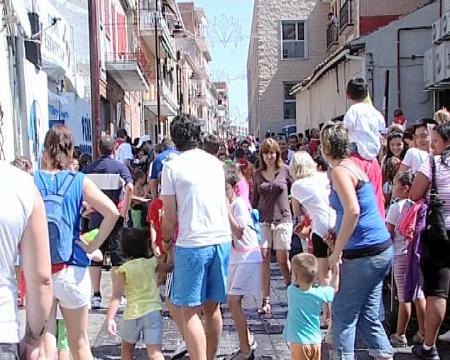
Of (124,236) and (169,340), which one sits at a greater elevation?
(124,236)

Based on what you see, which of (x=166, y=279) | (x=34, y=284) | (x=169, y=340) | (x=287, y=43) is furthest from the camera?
(x=287, y=43)

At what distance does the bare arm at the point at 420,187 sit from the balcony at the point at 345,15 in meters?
20.2

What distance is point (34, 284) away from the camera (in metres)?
2.84

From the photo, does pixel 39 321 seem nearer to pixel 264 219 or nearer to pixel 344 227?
pixel 344 227

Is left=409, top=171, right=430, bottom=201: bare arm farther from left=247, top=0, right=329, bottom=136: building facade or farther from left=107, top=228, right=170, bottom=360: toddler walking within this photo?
left=247, top=0, right=329, bottom=136: building facade

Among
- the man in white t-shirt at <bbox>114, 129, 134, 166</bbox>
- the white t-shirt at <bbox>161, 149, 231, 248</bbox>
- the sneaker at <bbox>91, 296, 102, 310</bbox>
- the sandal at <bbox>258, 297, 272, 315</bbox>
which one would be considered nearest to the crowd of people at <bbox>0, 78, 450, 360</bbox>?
the white t-shirt at <bbox>161, 149, 231, 248</bbox>

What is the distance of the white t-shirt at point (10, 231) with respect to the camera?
2.71 m

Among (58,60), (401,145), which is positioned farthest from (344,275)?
(58,60)

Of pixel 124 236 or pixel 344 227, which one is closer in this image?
pixel 344 227

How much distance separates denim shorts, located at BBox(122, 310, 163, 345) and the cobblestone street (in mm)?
934

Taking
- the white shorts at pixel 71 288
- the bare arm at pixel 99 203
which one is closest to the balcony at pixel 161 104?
the bare arm at pixel 99 203

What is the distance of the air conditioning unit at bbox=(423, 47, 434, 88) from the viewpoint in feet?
49.4

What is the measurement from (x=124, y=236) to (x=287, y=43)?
109 feet

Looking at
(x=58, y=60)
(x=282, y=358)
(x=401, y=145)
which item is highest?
(x=58, y=60)
